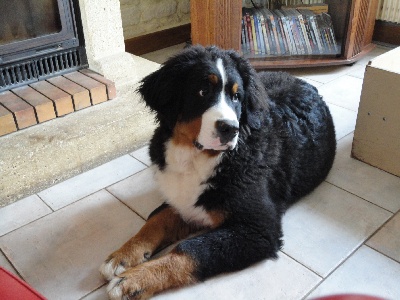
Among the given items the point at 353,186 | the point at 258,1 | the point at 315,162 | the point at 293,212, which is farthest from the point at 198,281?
the point at 258,1

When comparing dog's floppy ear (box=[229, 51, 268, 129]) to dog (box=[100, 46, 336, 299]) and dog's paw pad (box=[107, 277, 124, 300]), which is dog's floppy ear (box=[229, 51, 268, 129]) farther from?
dog's paw pad (box=[107, 277, 124, 300])

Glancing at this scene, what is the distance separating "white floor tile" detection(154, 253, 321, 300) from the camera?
1474 millimetres

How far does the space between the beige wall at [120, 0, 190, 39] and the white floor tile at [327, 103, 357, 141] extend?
169cm

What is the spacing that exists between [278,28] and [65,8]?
1721mm

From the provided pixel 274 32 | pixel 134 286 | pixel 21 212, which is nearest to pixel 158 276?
pixel 134 286

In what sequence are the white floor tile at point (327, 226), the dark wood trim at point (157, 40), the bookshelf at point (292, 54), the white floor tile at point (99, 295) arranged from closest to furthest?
the white floor tile at point (99, 295) < the white floor tile at point (327, 226) < the bookshelf at point (292, 54) < the dark wood trim at point (157, 40)

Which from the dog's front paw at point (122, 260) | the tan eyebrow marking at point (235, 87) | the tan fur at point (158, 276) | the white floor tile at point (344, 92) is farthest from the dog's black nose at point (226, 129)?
the white floor tile at point (344, 92)

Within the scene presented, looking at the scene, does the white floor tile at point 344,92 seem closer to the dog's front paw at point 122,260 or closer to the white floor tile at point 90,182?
the white floor tile at point 90,182

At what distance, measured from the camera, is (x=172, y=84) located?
1517 mm

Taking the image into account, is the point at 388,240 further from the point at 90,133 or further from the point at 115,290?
the point at 90,133

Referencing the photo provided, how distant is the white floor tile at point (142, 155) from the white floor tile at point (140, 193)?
9cm

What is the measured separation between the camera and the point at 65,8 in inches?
89.9

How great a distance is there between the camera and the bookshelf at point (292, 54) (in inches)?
116

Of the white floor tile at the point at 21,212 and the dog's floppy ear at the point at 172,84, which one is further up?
the dog's floppy ear at the point at 172,84
